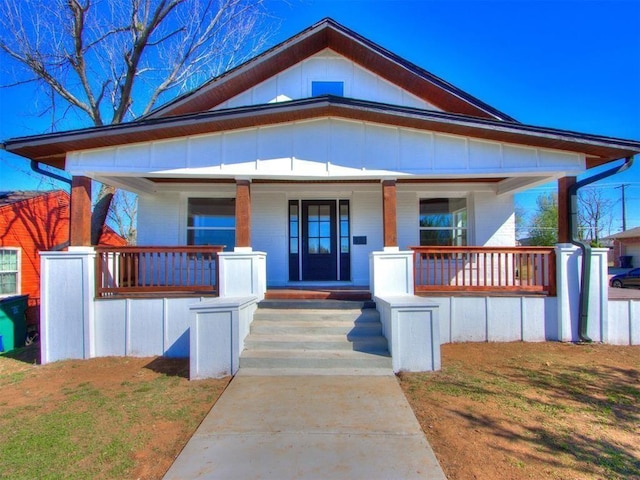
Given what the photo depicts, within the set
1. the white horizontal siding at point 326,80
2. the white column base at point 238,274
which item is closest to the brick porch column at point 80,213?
the white column base at point 238,274

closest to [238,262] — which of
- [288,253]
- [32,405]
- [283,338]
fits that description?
[283,338]

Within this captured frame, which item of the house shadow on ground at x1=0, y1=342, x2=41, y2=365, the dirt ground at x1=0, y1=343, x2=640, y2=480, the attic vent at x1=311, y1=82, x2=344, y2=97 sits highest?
the attic vent at x1=311, y1=82, x2=344, y2=97

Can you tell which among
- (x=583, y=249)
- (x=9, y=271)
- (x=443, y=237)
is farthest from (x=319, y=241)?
(x=9, y=271)

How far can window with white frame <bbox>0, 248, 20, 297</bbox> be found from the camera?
1211cm

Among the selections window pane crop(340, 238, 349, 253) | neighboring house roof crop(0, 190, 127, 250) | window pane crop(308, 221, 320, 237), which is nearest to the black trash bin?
window pane crop(340, 238, 349, 253)

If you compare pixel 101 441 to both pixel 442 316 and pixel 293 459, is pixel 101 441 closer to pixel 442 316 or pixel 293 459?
pixel 293 459

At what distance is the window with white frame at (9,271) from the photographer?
1211 centimetres

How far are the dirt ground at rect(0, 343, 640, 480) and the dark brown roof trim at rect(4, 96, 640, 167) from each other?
3532mm

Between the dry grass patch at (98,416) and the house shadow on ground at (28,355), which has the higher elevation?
the dry grass patch at (98,416)

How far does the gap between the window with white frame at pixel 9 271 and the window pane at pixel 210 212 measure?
8.28 meters

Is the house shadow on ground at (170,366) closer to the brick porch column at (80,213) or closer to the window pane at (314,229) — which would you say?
the brick porch column at (80,213)

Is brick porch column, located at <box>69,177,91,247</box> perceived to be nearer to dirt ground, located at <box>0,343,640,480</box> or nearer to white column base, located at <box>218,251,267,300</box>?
dirt ground, located at <box>0,343,640,480</box>

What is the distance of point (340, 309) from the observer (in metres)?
6.30

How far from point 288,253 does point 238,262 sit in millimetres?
2624
